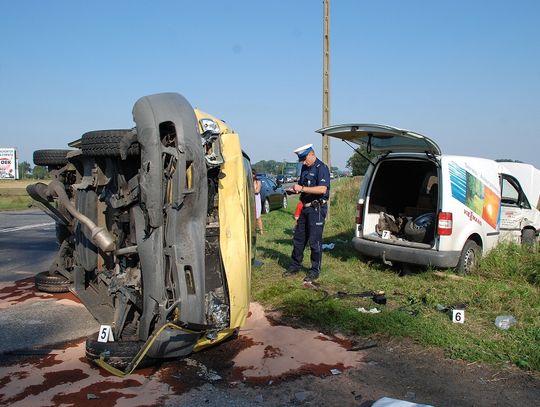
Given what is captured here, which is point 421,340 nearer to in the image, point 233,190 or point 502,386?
point 502,386

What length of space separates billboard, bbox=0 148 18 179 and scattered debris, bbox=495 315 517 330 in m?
49.1

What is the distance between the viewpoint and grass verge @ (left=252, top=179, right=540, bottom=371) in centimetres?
480

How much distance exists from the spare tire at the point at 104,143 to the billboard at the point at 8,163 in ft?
156

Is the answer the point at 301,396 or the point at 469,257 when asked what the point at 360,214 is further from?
the point at 301,396

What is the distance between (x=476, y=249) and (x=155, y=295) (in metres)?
5.67

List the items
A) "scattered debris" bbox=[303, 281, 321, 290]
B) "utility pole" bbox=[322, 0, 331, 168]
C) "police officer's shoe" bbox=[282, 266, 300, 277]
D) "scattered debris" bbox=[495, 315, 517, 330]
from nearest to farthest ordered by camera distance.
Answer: "scattered debris" bbox=[495, 315, 517, 330] < "scattered debris" bbox=[303, 281, 321, 290] < "police officer's shoe" bbox=[282, 266, 300, 277] < "utility pole" bbox=[322, 0, 331, 168]

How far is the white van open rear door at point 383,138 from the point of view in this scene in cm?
695

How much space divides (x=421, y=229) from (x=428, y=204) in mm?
1151

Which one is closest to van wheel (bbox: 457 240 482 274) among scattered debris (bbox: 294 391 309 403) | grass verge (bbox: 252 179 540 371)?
grass verge (bbox: 252 179 540 371)

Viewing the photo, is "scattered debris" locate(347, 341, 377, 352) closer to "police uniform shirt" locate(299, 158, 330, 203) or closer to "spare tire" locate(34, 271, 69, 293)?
"police uniform shirt" locate(299, 158, 330, 203)

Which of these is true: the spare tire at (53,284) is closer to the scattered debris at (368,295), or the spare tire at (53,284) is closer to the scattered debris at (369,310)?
the scattered debris at (368,295)

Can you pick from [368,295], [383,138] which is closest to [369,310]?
[368,295]

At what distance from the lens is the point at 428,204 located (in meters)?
8.77

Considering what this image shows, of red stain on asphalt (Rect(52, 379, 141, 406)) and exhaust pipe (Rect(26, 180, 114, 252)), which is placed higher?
exhaust pipe (Rect(26, 180, 114, 252))
